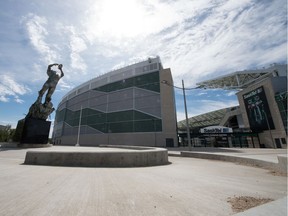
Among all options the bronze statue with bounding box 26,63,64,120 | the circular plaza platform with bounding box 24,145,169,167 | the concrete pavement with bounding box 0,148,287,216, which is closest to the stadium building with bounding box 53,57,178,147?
the bronze statue with bounding box 26,63,64,120

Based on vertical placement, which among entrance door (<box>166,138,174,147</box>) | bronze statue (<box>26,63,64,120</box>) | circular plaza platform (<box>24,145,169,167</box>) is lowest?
circular plaza platform (<box>24,145,169,167</box>)

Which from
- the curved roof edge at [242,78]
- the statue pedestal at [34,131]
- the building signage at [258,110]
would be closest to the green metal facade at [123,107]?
the statue pedestal at [34,131]

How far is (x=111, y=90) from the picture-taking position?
44.4 metres

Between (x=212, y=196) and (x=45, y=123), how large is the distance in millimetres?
26991

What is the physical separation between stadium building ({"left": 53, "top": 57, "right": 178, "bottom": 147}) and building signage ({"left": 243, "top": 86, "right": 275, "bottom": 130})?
70.6ft

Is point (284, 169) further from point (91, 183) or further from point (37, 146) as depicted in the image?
point (37, 146)

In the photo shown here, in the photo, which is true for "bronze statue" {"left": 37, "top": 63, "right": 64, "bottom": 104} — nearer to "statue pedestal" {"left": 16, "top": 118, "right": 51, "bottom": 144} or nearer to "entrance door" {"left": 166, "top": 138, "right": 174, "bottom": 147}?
"statue pedestal" {"left": 16, "top": 118, "right": 51, "bottom": 144}

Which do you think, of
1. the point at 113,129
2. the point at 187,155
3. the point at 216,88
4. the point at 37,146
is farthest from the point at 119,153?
the point at 216,88

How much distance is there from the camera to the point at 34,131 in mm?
21953

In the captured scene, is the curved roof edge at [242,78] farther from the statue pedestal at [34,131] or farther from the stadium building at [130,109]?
the statue pedestal at [34,131]

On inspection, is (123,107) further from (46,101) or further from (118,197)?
(118,197)

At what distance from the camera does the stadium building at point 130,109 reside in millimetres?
35562

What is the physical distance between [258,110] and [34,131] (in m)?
48.6

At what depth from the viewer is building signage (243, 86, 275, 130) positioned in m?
34.4
